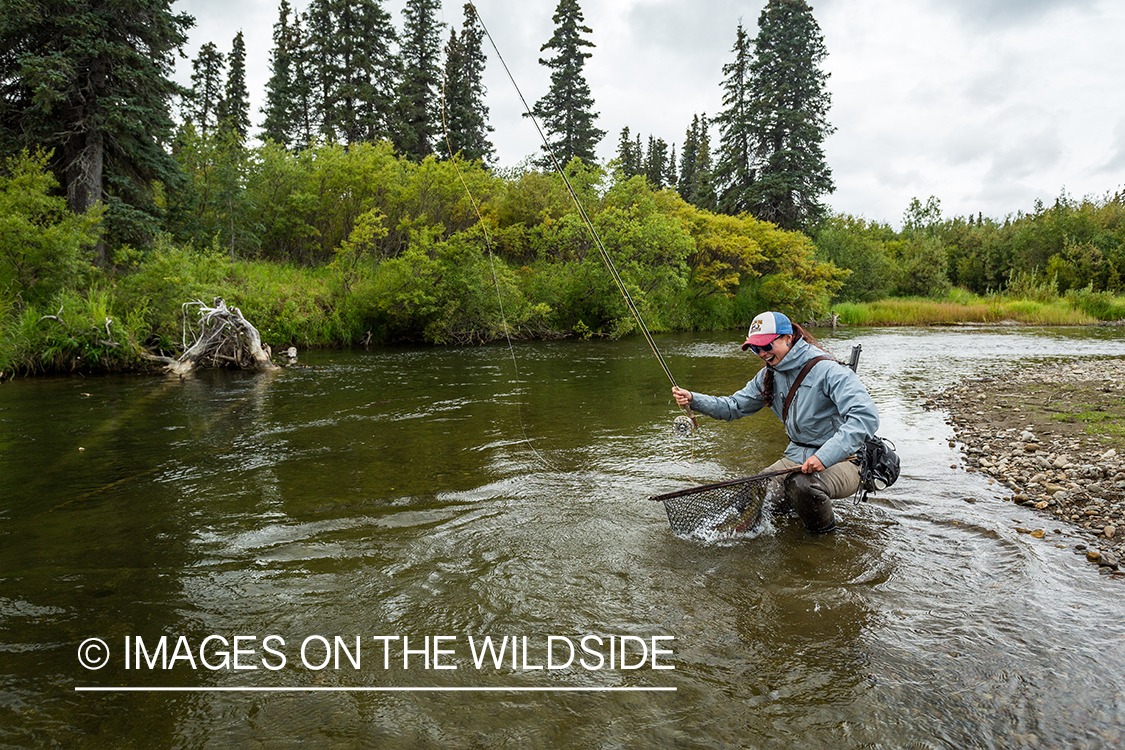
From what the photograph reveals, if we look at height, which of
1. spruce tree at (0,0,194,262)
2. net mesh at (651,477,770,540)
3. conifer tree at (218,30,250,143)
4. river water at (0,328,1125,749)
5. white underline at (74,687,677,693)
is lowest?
white underline at (74,687,677,693)

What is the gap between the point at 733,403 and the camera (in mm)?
5438

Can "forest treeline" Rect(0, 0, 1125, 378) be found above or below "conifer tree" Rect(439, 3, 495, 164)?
below

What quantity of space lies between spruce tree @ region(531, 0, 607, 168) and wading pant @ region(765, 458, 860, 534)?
4088cm

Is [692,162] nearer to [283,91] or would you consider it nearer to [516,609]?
[283,91]

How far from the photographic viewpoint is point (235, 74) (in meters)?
46.2

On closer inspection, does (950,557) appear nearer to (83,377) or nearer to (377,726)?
(377,726)

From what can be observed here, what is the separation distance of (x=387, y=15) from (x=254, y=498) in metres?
41.4

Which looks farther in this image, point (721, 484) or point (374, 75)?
point (374, 75)

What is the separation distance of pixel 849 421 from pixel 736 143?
4515 cm

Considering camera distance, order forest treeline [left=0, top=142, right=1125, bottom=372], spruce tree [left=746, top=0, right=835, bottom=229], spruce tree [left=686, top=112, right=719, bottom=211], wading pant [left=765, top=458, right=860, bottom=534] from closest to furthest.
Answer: wading pant [left=765, top=458, right=860, bottom=534] → forest treeline [left=0, top=142, right=1125, bottom=372] → spruce tree [left=746, top=0, right=835, bottom=229] → spruce tree [left=686, top=112, right=719, bottom=211]

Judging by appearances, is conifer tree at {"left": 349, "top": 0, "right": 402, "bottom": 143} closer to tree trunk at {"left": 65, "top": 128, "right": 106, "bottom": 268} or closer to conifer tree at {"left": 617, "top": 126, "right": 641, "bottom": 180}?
tree trunk at {"left": 65, "top": 128, "right": 106, "bottom": 268}

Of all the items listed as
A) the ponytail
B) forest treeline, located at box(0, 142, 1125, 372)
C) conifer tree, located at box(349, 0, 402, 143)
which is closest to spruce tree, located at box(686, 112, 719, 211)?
forest treeline, located at box(0, 142, 1125, 372)

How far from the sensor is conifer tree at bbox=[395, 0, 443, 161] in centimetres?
3625

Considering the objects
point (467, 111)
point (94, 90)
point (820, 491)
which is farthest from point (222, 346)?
point (467, 111)
